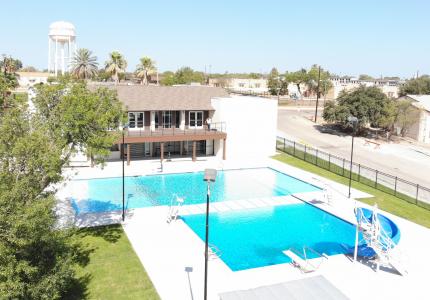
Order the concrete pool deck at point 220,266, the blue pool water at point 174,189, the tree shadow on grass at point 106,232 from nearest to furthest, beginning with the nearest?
the concrete pool deck at point 220,266 → the tree shadow on grass at point 106,232 → the blue pool water at point 174,189

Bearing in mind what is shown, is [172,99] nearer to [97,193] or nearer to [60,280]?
[97,193]

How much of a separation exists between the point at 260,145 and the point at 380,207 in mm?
15608

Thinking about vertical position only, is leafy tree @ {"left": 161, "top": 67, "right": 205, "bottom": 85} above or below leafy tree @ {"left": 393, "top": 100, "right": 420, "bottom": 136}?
above

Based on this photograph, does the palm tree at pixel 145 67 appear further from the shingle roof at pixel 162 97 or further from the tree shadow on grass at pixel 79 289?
the tree shadow on grass at pixel 79 289

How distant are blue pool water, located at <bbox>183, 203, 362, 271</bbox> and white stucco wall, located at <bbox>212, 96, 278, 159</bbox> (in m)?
13.6

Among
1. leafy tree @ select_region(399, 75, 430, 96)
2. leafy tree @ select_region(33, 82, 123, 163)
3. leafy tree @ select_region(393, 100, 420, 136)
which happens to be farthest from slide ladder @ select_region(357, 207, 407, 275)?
leafy tree @ select_region(399, 75, 430, 96)

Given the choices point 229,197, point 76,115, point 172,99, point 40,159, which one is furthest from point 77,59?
point 40,159

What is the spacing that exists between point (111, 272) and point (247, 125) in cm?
2468

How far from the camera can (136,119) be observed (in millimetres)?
35938

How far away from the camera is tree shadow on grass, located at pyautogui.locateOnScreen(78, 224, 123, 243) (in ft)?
64.0

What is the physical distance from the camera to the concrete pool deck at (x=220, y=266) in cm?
1537

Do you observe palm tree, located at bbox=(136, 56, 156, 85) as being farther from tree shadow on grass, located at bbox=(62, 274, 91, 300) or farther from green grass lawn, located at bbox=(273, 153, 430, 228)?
tree shadow on grass, located at bbox=(62, 274, 91, 300)

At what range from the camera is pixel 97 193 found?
27.2m

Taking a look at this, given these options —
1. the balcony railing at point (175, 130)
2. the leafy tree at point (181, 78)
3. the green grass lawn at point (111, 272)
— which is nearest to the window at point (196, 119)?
the balcony railing at point (175, 130)
